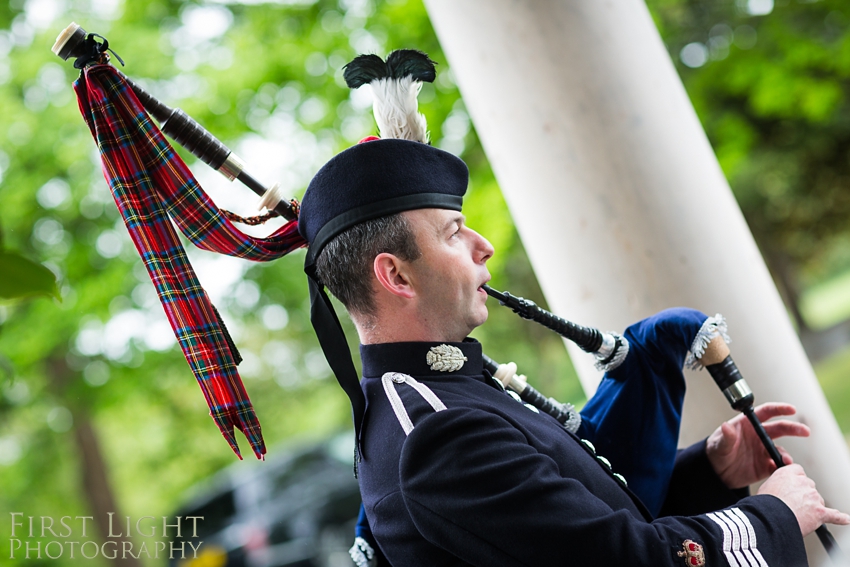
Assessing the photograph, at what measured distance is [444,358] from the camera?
1.53m

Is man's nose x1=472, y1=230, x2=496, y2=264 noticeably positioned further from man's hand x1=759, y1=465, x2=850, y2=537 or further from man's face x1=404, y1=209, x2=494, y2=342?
man's hand x1=759, y1=465, x2=850, y2=537

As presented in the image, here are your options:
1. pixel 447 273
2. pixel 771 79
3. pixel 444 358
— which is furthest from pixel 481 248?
pixel 771 79

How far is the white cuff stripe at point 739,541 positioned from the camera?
4.19 feet

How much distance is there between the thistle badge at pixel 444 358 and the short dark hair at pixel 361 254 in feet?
0.49

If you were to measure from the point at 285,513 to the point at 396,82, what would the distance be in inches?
209

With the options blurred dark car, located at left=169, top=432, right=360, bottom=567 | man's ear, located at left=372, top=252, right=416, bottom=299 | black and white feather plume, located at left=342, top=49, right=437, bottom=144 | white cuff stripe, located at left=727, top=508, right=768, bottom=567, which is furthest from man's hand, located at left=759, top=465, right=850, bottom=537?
blurred dark car, located at left=169, top=432, right=360, bottom=567

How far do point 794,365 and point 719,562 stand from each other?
0.84 meters

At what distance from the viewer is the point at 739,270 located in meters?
1.95

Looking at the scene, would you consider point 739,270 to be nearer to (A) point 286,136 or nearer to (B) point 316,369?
(A) point 286,136

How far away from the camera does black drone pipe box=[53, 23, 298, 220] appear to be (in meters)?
1.55

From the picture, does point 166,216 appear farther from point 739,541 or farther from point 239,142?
point 239,142

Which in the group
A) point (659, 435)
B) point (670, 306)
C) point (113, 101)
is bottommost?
point (659, 435)

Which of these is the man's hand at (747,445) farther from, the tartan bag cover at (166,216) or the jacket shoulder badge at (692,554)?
the tartan bag cover at (166,216)

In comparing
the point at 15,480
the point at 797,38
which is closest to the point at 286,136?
the point at 797,38
